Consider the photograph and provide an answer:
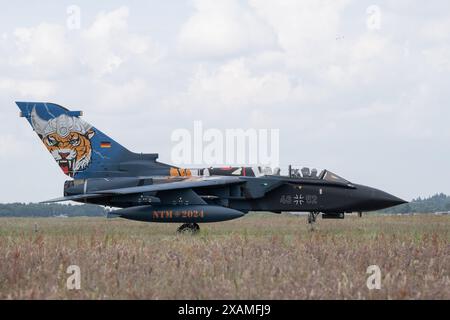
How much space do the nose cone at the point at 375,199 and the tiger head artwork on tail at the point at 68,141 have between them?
8.78 meters

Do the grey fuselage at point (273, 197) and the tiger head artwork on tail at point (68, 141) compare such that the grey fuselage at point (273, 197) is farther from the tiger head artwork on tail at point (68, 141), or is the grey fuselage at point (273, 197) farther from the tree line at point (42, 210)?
the tree line at point (42, 210)

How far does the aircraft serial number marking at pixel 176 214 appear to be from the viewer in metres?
22.5

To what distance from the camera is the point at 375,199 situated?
77.3 ft

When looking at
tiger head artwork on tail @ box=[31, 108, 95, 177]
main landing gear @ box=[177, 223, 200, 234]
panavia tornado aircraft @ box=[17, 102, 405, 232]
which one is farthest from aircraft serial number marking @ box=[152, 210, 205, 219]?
tiger head artwork on tail @ box=[31, 108, 95, 177]

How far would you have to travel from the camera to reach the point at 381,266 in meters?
11.7

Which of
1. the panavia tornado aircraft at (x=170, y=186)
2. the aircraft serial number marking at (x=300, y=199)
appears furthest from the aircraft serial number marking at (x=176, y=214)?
the aircraft serial number marking at (x=300, y=199)

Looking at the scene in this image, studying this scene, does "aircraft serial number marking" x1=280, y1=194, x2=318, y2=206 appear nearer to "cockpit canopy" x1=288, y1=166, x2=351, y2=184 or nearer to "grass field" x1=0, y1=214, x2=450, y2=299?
"cockpit canopy" x1=288, y1=166, x2=351, y2=184

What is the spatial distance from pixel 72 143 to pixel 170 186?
4223 millimetres

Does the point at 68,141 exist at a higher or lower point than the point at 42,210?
lower

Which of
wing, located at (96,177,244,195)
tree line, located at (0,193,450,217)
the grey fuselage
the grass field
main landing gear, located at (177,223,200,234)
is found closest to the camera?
the grass field

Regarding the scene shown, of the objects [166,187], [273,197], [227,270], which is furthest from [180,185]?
[227,270]

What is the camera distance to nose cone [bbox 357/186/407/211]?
23.5 m
